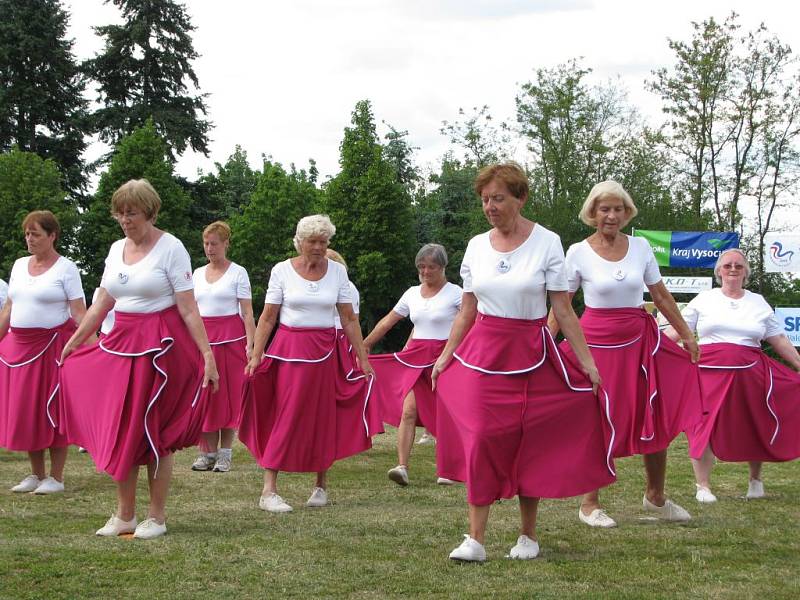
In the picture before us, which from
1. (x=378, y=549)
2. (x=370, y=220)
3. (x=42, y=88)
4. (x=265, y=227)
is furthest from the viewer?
(x=42, y=88)

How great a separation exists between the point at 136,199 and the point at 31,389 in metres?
2.93

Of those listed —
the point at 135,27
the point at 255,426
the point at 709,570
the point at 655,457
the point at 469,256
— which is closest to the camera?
the point at 709,570

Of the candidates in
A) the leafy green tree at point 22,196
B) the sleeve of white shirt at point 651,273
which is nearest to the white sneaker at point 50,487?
the sleeve of white shirt at point 651,273

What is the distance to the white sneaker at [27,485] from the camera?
28.6ft

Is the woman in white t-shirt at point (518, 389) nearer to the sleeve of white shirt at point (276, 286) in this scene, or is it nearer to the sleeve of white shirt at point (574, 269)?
the sleeve of white shirt at point (574, 269)

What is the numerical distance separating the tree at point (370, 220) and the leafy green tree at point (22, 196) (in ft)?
37.4

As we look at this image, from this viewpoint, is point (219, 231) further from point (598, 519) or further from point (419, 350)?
point (598, 519)

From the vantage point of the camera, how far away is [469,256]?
6199 millimetres

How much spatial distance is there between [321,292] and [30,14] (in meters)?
47.5

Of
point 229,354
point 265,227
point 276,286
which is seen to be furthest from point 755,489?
point 265,227

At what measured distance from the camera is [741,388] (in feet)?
29.2

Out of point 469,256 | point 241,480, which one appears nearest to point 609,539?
point 469,256

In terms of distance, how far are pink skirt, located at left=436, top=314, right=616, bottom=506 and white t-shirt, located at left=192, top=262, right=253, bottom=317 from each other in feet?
16.7

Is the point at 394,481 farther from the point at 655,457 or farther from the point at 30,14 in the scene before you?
the point at 30,14
